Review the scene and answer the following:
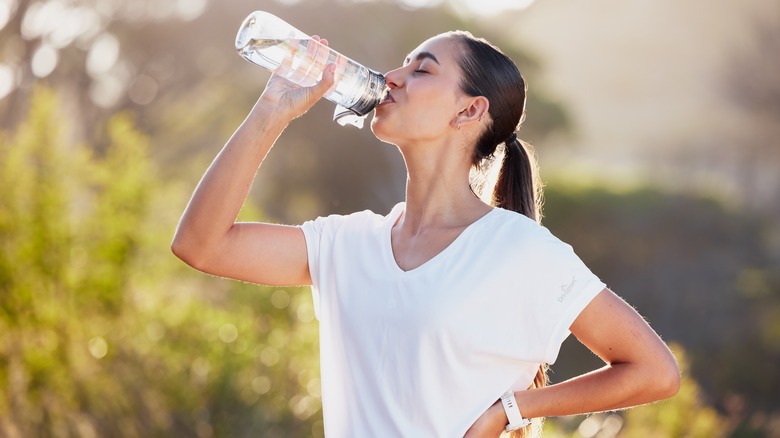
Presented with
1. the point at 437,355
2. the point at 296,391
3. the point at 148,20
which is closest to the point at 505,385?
the point at 437,355

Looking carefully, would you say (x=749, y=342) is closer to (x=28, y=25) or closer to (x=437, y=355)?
(x=28, y=25)

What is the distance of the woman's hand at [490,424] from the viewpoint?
1.44 m

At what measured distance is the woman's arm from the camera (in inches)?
56.9

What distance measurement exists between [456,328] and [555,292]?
0.16 metres

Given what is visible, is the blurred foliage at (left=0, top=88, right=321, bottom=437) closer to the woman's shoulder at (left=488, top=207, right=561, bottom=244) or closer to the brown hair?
the brown hair

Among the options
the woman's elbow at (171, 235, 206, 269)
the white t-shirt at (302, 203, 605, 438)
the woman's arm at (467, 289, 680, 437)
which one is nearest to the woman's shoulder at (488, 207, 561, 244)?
the white t-shirt at (302, 203, 605, 438)

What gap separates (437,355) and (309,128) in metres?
10.2

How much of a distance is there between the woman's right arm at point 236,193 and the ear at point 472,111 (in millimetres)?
244

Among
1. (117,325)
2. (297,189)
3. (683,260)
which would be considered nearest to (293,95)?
(117,325)

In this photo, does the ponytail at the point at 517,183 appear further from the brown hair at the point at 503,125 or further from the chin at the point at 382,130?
the chin at the point at 382,130

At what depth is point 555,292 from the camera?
4.68ft

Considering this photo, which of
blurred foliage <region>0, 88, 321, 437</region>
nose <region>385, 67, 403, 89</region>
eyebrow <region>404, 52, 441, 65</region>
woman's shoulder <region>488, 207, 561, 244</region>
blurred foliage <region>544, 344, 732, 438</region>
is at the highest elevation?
eyebrow <region>404, 52, 441, 65</region>

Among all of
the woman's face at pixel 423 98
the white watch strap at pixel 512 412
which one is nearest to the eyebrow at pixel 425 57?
the woman's face at pixel 423 98

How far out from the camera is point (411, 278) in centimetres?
146
